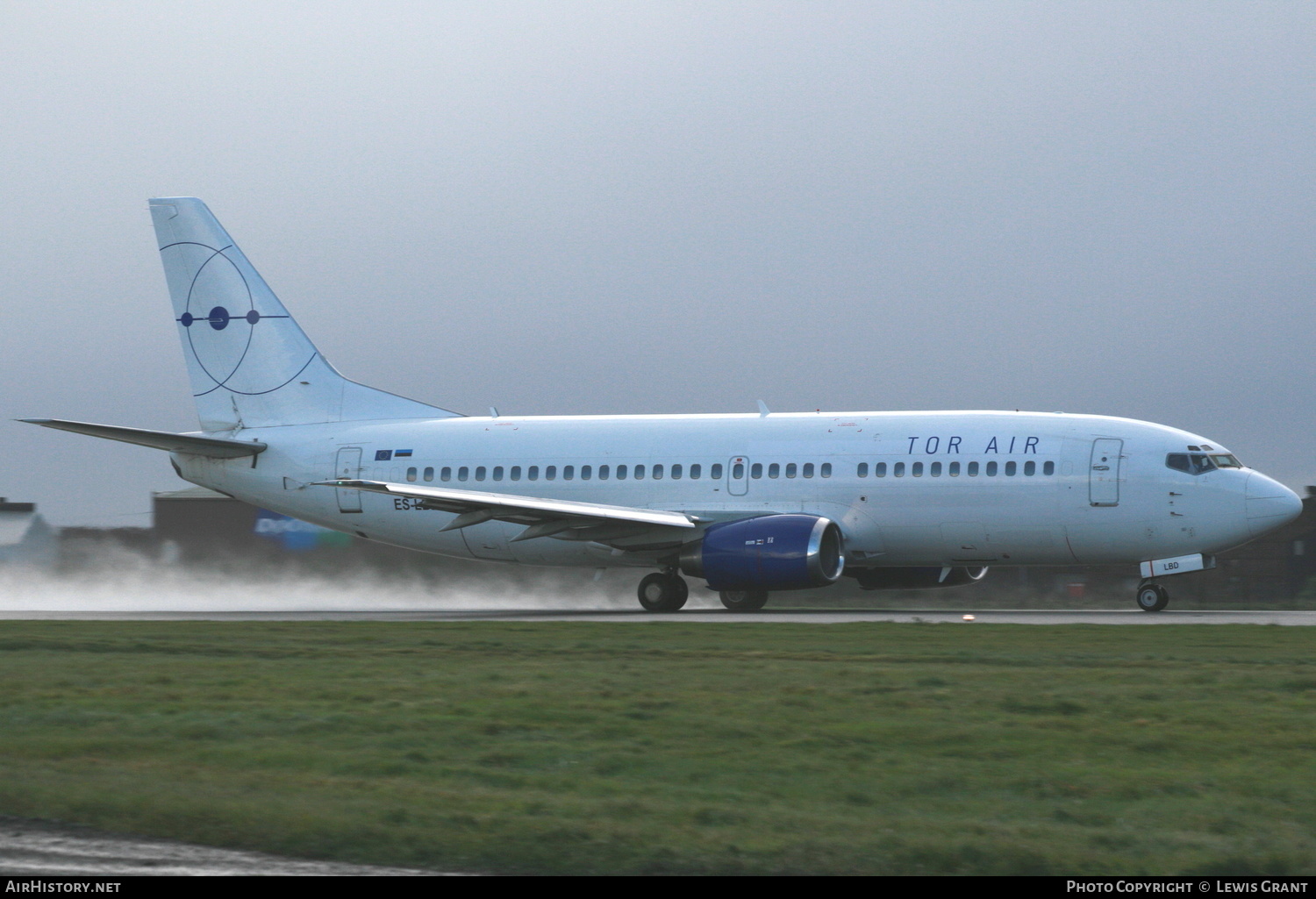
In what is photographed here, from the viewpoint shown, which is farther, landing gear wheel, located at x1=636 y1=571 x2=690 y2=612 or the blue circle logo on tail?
the blue circle logo on tail

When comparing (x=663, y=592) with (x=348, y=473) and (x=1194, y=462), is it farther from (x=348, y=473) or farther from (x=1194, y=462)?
(x=1194, y=462)

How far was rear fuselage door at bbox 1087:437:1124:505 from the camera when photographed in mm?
26844

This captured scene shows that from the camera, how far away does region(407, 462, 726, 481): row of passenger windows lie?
98.4 feet

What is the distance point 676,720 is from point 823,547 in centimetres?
1704

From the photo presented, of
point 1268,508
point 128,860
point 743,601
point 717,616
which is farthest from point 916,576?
point 128,860

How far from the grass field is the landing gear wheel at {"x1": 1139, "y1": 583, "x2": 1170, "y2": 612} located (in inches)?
418

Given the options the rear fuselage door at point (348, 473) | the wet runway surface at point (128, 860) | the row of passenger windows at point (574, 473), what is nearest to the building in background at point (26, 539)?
the rear fuselage door at point (348, 473)

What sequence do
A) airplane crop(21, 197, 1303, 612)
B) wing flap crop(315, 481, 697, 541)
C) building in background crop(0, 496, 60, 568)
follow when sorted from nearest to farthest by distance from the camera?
airplane crop(21, 197, 1303, 612) → wing flap crop(315, 481, 697, 541) → building in background crop(0, 496, 60, 568)

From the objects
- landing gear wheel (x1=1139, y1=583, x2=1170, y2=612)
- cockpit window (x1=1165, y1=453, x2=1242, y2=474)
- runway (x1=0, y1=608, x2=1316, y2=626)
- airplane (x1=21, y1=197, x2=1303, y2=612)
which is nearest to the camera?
runway (x1=0, y1=608, x2=1316, y2=626)

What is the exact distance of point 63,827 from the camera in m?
7.92

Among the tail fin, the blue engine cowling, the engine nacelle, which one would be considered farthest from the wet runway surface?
the tail fin

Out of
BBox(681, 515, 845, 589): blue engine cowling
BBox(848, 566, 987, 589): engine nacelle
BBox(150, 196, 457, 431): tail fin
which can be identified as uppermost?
BBox(150, 196, 457, 431): tail fin

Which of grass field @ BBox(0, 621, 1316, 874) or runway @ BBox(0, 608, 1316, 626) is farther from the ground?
grass field @ BBox(0, 621, 1316, 874)

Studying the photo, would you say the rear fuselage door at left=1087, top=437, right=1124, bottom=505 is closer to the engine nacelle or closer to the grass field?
the engine nacelle
